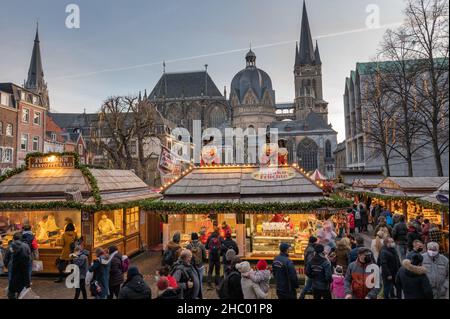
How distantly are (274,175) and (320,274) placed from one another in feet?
21.3

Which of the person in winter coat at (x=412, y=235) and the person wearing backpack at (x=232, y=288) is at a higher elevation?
the person in winter coat at (x=412, y=235)

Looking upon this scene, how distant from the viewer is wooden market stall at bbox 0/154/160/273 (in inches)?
444

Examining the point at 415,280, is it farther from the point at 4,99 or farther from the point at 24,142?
the point at 24,142

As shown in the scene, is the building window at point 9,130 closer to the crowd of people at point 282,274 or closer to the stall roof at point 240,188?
the stall roof at point 240,188

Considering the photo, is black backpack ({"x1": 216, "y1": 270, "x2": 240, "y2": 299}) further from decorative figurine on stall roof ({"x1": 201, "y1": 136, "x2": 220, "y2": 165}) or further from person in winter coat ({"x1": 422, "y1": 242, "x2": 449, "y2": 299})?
decorative figurine on stall roof ({"x1": 201, "y1": 136, "x2": 220, "y2": 165})

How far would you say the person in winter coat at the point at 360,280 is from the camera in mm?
6066

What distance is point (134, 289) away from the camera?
520 cm

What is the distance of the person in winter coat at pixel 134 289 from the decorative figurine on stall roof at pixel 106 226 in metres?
7.67

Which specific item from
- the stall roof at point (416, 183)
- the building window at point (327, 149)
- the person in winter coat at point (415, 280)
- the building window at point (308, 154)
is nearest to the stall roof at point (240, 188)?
the person in winter coat at point (415, 280)

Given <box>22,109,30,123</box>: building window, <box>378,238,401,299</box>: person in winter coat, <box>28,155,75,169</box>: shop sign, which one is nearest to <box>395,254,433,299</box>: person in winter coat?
<box>378,238,401,299</box>: person in winter coat

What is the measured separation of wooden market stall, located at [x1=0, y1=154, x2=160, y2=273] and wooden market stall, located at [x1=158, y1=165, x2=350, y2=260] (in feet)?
6.71

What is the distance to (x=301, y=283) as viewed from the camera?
10.0 meters

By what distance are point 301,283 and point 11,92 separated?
36.6 meters
